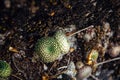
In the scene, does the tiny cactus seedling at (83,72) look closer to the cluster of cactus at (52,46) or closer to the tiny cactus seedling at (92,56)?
the tiny cactus seedling at (92,56)

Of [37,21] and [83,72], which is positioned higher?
[37,21]

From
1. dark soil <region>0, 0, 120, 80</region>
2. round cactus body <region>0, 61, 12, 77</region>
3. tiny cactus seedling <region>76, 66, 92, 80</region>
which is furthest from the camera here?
tiny cactus seedling <region>76, 66, 92, 80</region>

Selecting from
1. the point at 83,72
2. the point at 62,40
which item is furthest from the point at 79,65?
the point at 62,40

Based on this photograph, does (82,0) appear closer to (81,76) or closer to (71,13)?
(71,13)

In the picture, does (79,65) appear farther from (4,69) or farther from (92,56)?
(4,69)

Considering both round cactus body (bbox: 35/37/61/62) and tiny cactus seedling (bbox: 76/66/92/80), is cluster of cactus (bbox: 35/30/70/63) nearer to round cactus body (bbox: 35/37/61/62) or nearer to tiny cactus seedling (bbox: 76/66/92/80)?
round cactus body (bbox: 35/37/61/62)

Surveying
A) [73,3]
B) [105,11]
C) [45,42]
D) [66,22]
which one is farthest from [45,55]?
[105,11]

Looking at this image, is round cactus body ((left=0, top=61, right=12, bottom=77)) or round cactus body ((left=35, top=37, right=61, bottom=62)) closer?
round cactus body ((left=0, top=61, right=12, bottom=77))

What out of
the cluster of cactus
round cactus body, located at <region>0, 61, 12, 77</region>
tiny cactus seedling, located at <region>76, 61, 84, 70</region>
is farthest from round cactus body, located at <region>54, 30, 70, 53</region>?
round cactus body, located at <region>0, 61, 12, 77</region>
